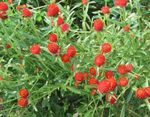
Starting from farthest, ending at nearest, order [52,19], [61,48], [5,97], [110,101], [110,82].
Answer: [5,97]
[52,19]
[61,48]
[110,101]
[110,82]

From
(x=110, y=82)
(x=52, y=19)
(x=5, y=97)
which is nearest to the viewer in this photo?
(x=110, y=82)

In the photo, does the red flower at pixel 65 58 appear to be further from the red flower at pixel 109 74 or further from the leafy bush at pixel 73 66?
the red flower at pixel 109 74

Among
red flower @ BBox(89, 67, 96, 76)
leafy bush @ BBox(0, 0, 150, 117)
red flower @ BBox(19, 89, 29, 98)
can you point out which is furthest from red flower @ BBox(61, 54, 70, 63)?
red flower @ BBox(19, 89, 29, 98)

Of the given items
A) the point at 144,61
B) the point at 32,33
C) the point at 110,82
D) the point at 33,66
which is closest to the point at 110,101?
the point at 110,82

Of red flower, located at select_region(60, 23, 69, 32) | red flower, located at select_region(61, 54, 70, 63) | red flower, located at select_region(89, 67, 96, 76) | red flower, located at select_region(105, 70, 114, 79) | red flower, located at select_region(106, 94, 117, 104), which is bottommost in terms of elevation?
red flower, located at select_region(106, 94, 117, 104)

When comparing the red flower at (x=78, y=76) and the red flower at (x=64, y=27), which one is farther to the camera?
the red flower at (x=64, y=27)

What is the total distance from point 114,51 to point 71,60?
0.24 metres

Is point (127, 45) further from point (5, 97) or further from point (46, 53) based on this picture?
point (5, 97)

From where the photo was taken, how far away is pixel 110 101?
223cm

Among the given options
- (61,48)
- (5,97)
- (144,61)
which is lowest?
(5,97)

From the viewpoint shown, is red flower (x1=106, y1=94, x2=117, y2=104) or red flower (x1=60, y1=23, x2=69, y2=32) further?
red flower (x1=60, y1=23, x2=69, y2=32)

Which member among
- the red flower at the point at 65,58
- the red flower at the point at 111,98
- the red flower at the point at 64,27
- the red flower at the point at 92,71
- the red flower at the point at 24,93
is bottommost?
the red flower at the point at 111,98

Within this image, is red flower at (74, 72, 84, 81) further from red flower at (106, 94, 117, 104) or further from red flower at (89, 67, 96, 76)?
red flower at (106, 94, 117, 104)

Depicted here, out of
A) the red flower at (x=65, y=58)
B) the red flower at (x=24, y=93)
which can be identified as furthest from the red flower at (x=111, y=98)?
the red flower at (x=24, y=93)
